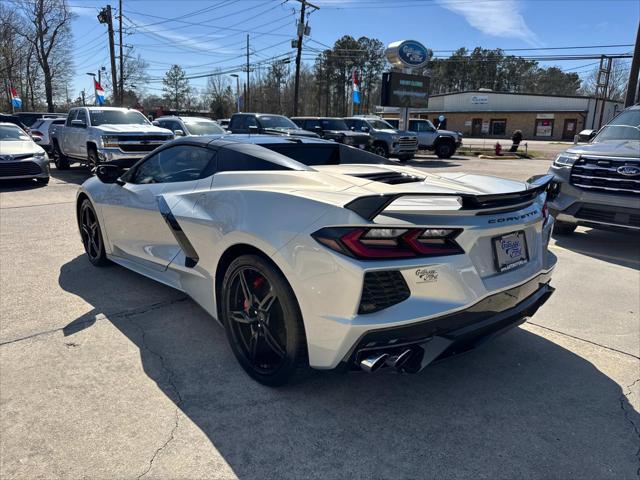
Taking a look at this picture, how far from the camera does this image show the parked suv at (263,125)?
1525cm

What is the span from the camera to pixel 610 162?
5.91 metres

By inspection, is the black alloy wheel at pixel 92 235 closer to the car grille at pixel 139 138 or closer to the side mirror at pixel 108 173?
the side mirror at pixel 108 173

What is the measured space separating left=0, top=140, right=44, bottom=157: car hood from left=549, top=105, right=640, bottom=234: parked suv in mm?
11747

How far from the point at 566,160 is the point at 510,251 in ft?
15.5

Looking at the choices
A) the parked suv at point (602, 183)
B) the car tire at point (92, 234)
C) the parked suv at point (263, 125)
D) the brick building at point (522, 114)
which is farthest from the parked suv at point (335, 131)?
the brick building at point (522, 114)

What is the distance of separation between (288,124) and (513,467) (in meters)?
15.0

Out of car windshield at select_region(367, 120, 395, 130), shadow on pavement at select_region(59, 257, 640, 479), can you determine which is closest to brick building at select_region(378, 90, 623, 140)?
car windshield at select_region(367, 120, 395, 130)

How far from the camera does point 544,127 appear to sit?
5869cm

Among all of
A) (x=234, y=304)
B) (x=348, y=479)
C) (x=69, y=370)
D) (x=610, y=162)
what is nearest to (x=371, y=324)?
(x=348, y=479)

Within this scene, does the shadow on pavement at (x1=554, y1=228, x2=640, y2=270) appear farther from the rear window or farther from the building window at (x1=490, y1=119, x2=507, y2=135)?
the building window at (x1=490, y1=119, x2=507, y2=135)

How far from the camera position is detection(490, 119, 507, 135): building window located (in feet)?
202

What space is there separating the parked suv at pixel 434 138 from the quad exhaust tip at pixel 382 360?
22766mm

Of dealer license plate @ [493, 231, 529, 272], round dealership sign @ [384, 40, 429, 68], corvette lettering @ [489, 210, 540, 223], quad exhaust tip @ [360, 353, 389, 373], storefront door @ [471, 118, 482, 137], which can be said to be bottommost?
quad exhaust tip @ [360, 353, 389, 373]

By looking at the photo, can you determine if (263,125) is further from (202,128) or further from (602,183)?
(602,183)
